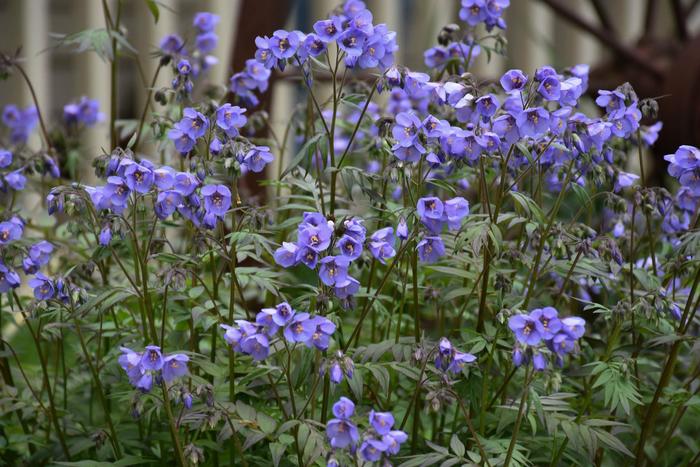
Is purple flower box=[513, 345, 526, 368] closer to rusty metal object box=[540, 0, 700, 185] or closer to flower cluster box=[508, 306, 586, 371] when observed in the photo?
flower cluster box=[508, 306, 586, 371]

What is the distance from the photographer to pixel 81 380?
3.30 metres

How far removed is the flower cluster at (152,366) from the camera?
2217mm

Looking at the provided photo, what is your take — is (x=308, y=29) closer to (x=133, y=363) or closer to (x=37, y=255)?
(x=37, y=255)

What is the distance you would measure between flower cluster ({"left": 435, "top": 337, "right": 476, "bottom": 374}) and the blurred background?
49.8 inches

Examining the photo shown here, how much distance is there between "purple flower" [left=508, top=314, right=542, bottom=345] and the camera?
2086 mm

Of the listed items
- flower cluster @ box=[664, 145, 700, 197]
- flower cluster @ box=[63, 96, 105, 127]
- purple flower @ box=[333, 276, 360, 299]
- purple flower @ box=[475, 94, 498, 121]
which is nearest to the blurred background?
flower cluster @ box=[63, 96, 105, 127]

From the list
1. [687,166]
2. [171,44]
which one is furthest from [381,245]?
[171,44]

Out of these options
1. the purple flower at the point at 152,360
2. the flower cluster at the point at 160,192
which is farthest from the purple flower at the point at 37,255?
the purple flower at the point at 152,360

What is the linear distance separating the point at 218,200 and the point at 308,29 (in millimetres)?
5649

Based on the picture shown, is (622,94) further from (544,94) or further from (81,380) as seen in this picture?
(81,380)

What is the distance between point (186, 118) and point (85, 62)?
4479mm

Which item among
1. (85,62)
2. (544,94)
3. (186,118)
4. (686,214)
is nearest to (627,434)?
(686,214)

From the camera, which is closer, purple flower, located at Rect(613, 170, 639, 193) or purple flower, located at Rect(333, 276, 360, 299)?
purple flower, located at Rect(333, 276, 360, 299)

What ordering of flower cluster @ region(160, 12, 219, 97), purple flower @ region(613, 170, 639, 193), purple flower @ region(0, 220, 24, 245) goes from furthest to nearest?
1. flower cluster @ region(160, 12, 219, 97)
2. purple flower @ region(613, 170, 639, 193)
3. purple flower @ region(0, 220, 24, 245)
